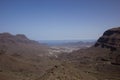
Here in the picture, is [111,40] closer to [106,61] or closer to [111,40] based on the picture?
[111,40]

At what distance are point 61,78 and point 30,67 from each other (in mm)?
73308

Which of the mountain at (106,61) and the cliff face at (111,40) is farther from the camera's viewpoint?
the cliff face at (111,40)

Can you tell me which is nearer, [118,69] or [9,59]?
[118,69]

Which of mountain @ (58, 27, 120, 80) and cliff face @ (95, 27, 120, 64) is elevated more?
cliff face @ (95, 27, 120, 64)

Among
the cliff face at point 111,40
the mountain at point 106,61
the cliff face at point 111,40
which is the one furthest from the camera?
the cliff face at point 111,40

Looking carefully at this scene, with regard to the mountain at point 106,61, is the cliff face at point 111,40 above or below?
above

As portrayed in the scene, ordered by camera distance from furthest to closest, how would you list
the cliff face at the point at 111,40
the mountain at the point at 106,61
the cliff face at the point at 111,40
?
the cliff face at the point at 111,40 → the cliff face at the point at 111,40 → the mountain at the point at 106,61

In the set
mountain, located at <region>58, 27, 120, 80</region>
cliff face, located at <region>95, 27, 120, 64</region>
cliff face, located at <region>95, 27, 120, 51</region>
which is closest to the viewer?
mountain, located at <region>58, 27, 120, 80</region>

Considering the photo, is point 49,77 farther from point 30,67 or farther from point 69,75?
point 30,67

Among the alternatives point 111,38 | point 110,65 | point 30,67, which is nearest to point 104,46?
point 111,38

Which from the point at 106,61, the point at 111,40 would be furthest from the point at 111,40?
the point at 106,61

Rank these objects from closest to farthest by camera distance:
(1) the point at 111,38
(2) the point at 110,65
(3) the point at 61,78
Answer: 1. (3) the point at 61,78
2. (2) the point at 110,65
3. (1) the point at 111,38

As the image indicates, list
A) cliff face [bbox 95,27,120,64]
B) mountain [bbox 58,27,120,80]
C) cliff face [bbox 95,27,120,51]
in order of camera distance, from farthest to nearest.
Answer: cliff face [bbox 95,27,120,51] → cliff face [bbox 95,27,120,64] → mountain [bbox 58,27,120,80]

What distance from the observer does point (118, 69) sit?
10250 cm
